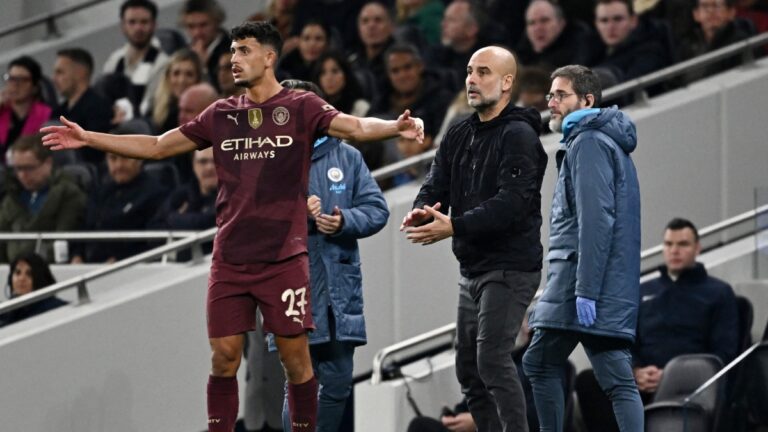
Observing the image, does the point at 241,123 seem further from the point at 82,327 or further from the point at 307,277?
the point at 82,327

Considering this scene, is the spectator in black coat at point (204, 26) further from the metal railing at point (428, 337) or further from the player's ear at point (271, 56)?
the player's ear at point (271, 56)

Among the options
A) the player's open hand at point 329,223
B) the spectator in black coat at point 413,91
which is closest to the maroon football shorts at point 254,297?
the player's open hand at point 329,223

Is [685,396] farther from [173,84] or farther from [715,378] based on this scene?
[173,84]

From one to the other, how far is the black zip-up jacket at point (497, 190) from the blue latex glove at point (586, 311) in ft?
0.88

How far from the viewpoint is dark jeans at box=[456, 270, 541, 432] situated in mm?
7645

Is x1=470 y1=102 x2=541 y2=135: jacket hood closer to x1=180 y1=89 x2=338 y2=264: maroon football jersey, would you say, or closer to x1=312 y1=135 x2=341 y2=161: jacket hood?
x1=180 y1=89 x2=338 y2=264: maroon football jersey

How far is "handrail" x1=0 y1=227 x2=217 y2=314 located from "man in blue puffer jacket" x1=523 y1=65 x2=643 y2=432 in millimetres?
3320

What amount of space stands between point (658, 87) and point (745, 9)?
126cm

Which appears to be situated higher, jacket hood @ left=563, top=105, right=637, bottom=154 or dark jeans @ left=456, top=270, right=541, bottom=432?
jacket hood @ left=563, top=105, right=637, bottom=154

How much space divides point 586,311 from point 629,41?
210 inches

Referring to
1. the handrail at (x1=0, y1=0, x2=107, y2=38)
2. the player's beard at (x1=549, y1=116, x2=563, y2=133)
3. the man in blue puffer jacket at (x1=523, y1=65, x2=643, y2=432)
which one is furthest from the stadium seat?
the handrail at (x1=0, y1=0, x2=107, y2=38)

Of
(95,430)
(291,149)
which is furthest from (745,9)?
(291,149)

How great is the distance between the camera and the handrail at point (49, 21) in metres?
15.6

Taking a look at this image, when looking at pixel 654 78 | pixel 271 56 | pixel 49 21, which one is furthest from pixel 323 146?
pixel 49 21
